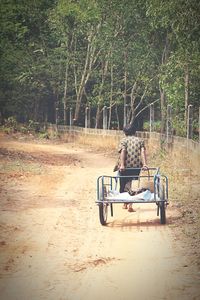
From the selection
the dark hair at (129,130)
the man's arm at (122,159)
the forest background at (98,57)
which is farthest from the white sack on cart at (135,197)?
the forest background at (98,57)

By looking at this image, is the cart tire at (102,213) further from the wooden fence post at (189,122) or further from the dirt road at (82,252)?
the wooden fence post at (189,122)

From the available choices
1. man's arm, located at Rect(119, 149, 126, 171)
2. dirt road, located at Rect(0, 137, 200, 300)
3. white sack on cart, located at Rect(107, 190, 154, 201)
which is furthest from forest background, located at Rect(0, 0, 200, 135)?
white sack on cart, located at Rect(107, 190, 154, 201)

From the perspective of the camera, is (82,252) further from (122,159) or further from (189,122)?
(189,122)

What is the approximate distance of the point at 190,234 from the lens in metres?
9.45

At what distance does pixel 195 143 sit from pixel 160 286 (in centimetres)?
1112

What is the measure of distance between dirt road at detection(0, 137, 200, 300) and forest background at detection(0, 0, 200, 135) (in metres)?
9.62

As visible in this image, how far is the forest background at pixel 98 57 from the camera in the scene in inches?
904

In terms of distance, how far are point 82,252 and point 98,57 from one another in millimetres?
29816

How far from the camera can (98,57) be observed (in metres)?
37.2

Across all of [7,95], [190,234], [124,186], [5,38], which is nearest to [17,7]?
[5,38]

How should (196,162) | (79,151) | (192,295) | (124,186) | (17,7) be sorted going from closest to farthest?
(192,295)
(124,186)
(196,162)
(79,151)
(17,7)

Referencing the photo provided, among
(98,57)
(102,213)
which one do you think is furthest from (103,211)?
(98,57)

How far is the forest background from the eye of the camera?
23.0 metres

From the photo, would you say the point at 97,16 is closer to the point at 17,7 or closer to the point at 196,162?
the point at 17,7
